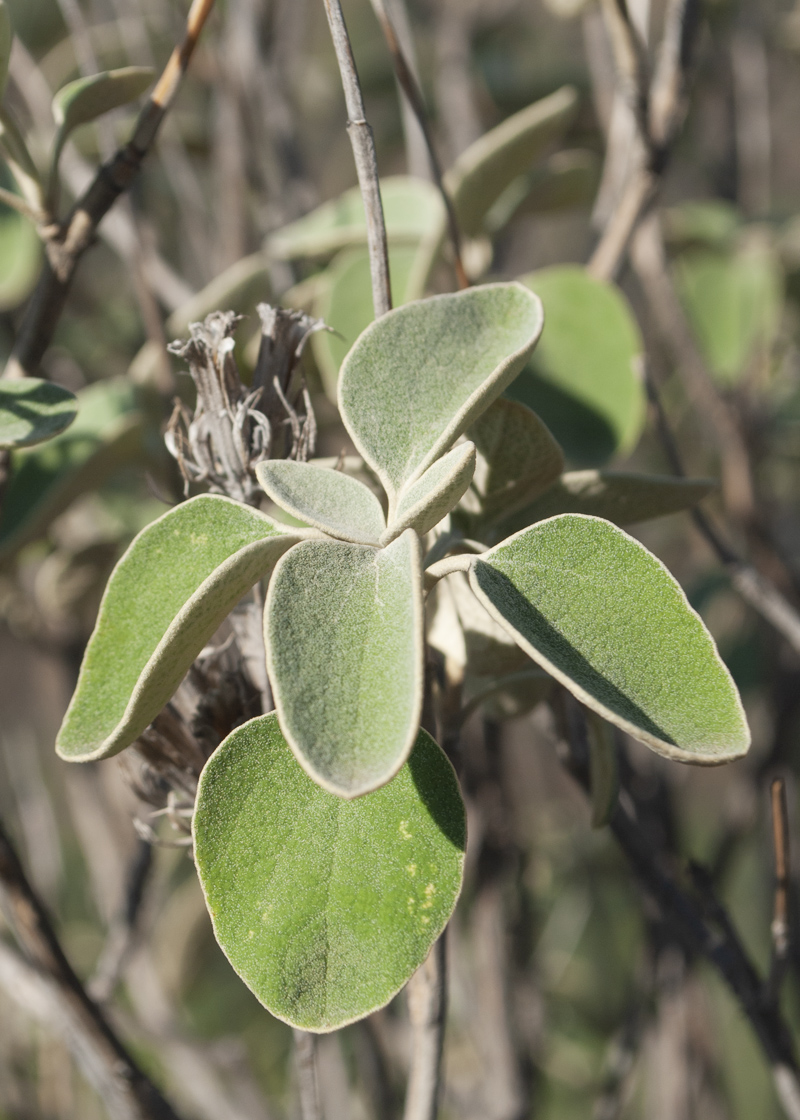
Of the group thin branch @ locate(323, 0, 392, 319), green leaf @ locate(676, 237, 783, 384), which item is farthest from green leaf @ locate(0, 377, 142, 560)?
green leaf @ locate(676, 237, 783, 384)

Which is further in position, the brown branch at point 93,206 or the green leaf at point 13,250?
the green leaf at point 13,250

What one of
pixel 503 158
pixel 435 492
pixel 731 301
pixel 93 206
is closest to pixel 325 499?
pixel 435 492

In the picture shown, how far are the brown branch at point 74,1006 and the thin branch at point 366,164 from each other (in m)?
0.29

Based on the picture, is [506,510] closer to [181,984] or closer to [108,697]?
[108,697]

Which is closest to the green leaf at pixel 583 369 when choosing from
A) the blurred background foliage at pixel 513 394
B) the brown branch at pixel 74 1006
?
the blurred background foliage at pixel 513 394

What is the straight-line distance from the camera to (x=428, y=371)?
0.35 m

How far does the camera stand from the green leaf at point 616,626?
0.28 meters

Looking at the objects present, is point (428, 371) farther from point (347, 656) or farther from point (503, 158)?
point (503, 158)

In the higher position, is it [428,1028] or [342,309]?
[342,309]

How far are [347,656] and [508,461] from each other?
0.15 m

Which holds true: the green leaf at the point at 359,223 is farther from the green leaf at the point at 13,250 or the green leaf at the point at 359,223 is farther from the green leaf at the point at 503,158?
the green leaf at the point at 13,250

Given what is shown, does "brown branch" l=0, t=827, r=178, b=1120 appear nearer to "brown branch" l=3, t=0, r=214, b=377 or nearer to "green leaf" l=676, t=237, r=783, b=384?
"brown branch" l=3, t=0, r=214, b=377

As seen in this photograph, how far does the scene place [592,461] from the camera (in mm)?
543

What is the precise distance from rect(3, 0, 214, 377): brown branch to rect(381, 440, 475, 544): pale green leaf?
22 cm
